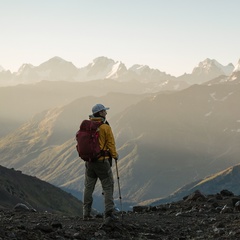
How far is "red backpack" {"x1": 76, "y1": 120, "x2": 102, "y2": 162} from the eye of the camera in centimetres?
1585

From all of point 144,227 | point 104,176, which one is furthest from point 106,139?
point 144,227

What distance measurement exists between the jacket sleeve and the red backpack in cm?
Result: 15

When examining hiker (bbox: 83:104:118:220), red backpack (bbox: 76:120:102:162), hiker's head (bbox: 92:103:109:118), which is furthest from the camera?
hiker's head (bbox: 92:103:109:118)

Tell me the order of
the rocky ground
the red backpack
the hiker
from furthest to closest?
1. the hiker
2. the red backpack
3. the rocky ground

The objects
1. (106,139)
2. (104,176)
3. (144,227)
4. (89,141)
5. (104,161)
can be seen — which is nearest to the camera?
(144,227)

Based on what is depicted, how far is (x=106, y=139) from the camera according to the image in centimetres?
1605

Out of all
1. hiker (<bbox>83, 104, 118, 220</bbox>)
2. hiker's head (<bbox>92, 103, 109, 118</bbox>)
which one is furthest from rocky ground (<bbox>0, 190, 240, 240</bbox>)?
hiker's head (<bbox>92, 103, 109, 118</bbox>)

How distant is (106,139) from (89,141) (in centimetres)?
60

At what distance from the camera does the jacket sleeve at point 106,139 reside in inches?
628

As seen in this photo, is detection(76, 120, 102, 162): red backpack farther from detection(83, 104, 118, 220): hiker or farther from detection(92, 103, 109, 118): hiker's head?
detection(92, 103, 109, 118): hiker's head

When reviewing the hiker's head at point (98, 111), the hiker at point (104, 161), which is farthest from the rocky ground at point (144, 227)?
the hiker's head at point (98, 111)

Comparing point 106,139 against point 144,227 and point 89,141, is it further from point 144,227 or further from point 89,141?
point 144,227

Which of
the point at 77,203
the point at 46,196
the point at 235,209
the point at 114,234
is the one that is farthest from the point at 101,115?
the point at 77,203

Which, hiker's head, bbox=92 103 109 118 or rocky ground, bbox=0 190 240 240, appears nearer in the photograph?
rocky ground, bbox=0 190 240 240
